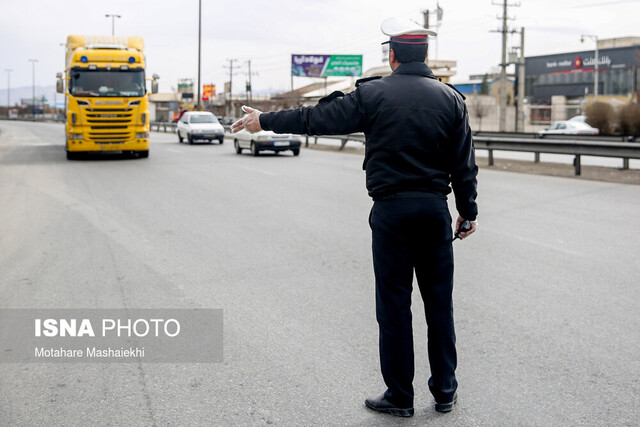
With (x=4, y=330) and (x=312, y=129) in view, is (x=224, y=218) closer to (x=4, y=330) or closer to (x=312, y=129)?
(x=4, y=330)

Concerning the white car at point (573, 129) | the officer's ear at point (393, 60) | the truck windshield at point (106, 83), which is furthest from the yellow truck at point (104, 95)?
the white car at point (573, 129)

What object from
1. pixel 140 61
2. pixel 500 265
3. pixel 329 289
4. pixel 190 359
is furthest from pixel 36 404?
pixel 140 61

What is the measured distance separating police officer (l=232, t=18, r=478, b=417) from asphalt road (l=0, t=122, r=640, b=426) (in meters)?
0.37

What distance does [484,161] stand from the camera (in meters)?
23.7

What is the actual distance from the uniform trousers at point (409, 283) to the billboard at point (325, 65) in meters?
61.1

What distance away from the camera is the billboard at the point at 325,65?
6400 cm

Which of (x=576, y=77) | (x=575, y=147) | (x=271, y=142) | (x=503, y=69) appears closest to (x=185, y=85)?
(x=576, y=77)

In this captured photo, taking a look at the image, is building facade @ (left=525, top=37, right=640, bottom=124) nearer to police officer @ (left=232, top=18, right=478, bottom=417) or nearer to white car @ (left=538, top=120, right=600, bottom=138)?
white car @ (left=538, top=120, right=600, bottom=138)

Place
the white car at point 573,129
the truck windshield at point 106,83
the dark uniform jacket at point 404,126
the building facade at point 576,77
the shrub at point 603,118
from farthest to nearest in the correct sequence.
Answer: the building facade at point 576,77 → the shrub at point 603,118 → the white car at point 573,129 → the truck windshield at point 106,83 → the dark uniform jacket at point 404,126

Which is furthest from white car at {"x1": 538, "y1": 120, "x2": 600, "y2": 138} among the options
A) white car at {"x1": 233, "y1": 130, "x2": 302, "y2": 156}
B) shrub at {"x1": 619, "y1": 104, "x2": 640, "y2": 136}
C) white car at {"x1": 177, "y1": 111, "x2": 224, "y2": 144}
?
white car at {"x1": 233, "y1": 130, "x2": 302, "y2": 156}

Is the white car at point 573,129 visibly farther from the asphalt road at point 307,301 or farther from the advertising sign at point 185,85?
the advertising sign at point 185,85

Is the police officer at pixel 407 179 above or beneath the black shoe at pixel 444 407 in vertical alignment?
above

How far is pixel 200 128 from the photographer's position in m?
34.5

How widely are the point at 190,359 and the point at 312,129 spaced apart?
1.85m
